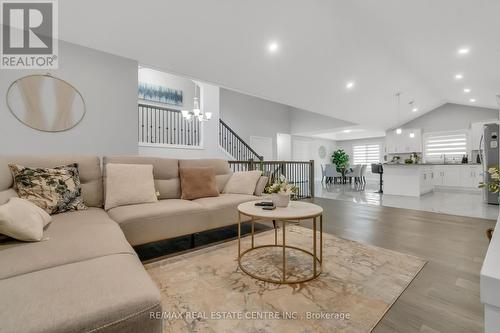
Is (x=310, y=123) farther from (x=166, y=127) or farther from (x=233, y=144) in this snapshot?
(x=166, y=127)

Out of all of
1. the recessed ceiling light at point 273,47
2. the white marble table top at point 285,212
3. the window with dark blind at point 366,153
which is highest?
the recessed ceiling light at point 273,47

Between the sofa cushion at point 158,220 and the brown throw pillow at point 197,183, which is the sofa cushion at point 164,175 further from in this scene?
the sofa cushion at point 158,220

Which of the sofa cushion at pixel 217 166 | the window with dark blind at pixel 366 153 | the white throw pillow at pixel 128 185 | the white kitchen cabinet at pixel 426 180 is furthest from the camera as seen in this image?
the window with dark blind at pixel 366 153

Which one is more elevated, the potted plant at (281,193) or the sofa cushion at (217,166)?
the sofa cushion at (217,166)

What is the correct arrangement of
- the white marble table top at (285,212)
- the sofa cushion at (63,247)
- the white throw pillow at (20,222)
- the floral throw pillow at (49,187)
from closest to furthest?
the sofa cushion at (63,247) < the white throw pillow at (20,222) < the white marble table top at (285,212) < the floral throw pillow at (49,187)

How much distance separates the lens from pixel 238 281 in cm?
174

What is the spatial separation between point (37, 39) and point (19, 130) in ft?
3.73

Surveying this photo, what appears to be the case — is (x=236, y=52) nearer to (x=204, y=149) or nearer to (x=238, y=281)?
(x=204, y=149)

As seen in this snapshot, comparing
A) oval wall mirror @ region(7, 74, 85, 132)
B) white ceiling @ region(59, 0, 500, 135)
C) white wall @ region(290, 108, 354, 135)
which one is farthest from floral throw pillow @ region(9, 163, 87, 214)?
white wall @ region(290, 108, 354, 135)

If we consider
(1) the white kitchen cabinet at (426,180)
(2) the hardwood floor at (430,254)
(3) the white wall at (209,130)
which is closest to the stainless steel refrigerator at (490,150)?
(1) the white kitchen cabinet at (426,180)

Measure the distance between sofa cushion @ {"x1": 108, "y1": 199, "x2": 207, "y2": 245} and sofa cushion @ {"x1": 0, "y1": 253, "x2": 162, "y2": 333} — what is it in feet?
3.23

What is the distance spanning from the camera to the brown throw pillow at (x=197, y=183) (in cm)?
276

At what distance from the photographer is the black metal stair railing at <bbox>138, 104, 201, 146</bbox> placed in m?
5.58

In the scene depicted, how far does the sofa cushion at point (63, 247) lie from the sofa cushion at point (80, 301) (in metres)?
0.11
